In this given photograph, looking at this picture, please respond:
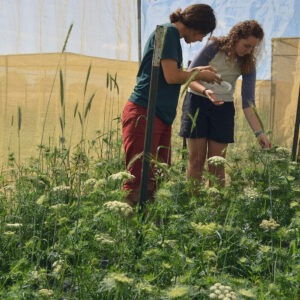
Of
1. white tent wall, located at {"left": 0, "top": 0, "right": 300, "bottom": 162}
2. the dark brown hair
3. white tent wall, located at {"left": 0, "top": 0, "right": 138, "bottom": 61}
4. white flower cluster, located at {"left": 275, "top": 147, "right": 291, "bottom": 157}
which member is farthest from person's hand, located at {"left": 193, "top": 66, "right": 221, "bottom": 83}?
white tent wall, located at {"left": 0, "top": 0, "right": 138, "bottom": 61}

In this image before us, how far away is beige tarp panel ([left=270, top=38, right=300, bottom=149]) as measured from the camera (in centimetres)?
468

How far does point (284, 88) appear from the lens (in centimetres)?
479

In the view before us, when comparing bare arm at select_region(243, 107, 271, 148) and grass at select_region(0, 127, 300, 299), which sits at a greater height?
bare arm at select_region(243, 107, 271, 148)

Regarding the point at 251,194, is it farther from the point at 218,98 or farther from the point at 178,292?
the point at 178,292

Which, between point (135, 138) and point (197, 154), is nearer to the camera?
point (135, 138)

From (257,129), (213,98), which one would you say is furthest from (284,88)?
(213,98)

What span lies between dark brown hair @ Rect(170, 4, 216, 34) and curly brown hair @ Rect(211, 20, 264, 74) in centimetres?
39

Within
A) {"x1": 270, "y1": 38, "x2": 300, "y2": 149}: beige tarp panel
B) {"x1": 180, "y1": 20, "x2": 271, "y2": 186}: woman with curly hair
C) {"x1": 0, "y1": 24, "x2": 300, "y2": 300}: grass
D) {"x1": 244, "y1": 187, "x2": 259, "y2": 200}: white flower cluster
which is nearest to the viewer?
{"x1": 0, "y1": 24, "x2": 300, "y2": 300}: grass

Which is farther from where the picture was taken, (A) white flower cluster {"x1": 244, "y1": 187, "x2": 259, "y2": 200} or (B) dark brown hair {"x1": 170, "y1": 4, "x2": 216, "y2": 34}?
(B) dark brown hair {"x1": 170, "y1": 4, "x2": 216, "y2": 34}

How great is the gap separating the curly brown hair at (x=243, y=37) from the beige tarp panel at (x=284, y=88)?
1847 mm

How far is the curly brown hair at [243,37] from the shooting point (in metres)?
2.88

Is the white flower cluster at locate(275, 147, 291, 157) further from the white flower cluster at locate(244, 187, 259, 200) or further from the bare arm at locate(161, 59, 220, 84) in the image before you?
the bare arm at locate(161, 59, 220, 84)

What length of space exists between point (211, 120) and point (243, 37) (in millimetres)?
514

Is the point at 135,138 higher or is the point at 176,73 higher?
the point at 176,73
